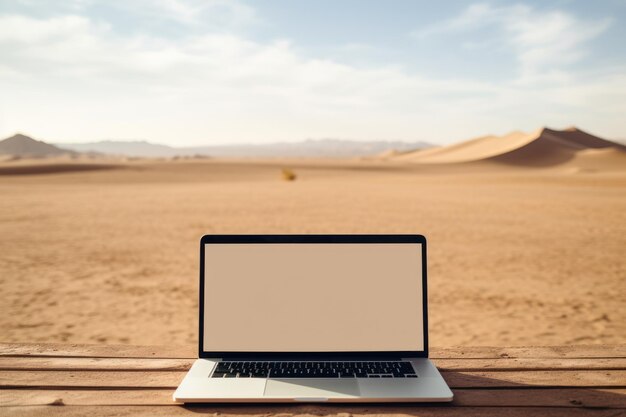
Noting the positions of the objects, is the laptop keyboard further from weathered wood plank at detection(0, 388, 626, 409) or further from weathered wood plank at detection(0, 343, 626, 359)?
weathered wood plank at detection(0, 343, 626, 359)

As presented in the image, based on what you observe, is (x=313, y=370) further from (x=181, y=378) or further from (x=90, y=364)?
(x=90, y=364)

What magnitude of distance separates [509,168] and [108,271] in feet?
191

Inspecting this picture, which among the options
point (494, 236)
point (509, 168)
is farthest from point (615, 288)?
point (509, 168)

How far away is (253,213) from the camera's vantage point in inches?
611

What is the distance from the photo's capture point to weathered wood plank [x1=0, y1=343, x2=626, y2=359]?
5.64 ft

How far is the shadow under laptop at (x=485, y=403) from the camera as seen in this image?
1.30 m

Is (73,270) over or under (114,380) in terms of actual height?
under

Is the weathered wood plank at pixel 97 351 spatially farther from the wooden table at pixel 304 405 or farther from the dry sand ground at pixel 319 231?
the dry sand ground at pixel 319 231

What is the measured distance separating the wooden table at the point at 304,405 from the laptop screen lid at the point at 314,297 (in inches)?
7.8

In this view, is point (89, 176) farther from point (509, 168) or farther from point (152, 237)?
point (509, 168)

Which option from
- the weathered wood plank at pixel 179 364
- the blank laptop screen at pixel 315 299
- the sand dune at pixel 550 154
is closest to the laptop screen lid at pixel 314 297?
the blank laptop screen at pixel 315 299

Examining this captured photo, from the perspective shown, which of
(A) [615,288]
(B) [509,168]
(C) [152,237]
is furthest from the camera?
(B) [509,168]

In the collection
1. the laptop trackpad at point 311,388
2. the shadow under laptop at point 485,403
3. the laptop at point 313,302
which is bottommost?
the shadow under laptop at point 485,403

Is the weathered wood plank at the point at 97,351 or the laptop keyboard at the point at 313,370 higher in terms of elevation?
the laptop keyboard at the point at 313,370
